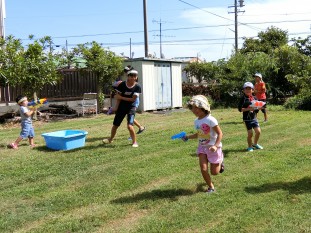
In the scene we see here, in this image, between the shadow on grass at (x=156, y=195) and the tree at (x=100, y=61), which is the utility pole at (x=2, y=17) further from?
the shadow on grass at (x=156, y=195)

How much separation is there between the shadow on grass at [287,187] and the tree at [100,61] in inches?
431

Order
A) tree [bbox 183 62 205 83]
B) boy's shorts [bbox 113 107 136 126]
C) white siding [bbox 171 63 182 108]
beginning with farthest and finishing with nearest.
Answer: tree [bbox 183 62 205 83], white siding [bbox 171 63 182 108], boy's shorts [bbox 113 107 136 126]

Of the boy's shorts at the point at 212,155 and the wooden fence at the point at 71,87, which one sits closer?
the boy's shorts at the point at 212,155

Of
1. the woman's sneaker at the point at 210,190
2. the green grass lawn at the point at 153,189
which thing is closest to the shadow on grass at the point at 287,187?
the green grass lawn at the point at 153,189

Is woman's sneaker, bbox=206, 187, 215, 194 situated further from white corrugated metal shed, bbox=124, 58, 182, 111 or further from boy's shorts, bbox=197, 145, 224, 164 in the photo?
white corrugated metal shed, bbox=124, 58, 182, 111

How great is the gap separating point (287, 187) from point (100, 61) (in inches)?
438

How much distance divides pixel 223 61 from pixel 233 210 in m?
15.9

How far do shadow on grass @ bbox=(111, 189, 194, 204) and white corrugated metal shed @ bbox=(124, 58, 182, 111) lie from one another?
11327mm

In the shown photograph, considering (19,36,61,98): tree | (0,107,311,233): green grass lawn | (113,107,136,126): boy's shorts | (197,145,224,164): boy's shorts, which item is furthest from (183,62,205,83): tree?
(197,145,224,164): boy's shorts

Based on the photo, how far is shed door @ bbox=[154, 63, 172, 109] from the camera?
675 inches

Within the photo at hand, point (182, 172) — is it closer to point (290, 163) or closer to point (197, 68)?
point (290, 163)

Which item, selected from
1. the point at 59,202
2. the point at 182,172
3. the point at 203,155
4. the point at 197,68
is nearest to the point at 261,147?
the point at 182,172

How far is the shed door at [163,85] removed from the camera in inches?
675

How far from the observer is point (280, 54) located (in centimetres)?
1939
